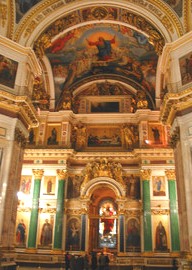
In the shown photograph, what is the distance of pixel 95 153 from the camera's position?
808 inches

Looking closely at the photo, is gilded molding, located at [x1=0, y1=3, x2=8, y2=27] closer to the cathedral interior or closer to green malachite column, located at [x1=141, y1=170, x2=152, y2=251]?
the cathedral interior

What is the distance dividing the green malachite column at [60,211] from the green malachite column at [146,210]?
16.7 ft

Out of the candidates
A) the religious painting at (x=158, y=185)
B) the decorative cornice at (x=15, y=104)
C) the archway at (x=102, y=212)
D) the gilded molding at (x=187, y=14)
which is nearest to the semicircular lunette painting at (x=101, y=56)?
the gilded molding at (x=187, y=14)

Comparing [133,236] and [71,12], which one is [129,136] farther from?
[71,12]

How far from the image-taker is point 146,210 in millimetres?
18625

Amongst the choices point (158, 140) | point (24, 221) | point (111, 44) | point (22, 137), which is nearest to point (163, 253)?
point (158, 140)

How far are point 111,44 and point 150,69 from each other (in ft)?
10.8

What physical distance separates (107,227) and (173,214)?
6188 mm

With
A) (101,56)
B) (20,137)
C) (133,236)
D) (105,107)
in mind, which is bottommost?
(133,236)

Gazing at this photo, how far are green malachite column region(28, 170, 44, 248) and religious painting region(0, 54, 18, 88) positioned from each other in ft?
27.1

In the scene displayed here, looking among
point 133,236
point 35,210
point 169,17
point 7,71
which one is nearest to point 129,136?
point 133,236

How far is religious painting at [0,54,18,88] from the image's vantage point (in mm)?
Result: 12867

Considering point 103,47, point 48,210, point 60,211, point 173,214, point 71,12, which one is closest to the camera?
point 71,12

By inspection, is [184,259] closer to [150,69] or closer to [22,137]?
[22,137]
